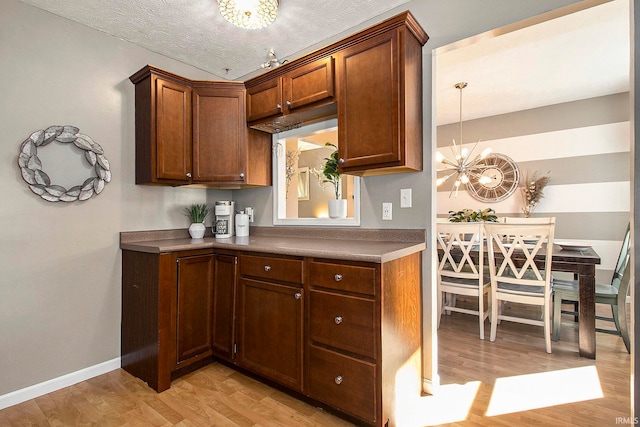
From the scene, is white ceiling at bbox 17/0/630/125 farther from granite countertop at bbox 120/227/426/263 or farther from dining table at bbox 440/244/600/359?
dining table at bbox 440/244/600/359

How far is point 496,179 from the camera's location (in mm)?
4812

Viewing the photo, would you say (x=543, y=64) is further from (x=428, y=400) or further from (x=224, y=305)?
(x=224, y=305)

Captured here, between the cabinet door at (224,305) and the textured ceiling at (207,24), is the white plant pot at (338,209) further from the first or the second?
the textured ceiling at (207,24)

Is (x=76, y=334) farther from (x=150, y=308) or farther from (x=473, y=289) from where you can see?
(x=473, y=289)

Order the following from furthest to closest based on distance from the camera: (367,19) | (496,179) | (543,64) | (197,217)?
(496,179), (543,64), (197,217), (367,19)

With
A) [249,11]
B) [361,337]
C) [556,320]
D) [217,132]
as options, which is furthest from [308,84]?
[556,320]

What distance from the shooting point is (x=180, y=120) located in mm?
2498

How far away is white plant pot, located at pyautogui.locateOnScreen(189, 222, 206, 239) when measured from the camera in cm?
271

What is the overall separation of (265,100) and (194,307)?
5.44 feet

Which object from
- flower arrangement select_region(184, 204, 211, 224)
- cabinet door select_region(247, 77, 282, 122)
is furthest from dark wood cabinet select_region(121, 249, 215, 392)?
cabinet door select_region(247, 77, 282, 122)

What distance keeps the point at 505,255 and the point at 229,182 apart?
8.29 ft

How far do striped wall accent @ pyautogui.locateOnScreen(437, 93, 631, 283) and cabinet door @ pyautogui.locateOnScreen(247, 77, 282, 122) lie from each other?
3954 millimetres

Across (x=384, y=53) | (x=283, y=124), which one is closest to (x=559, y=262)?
(x=384, y=53)

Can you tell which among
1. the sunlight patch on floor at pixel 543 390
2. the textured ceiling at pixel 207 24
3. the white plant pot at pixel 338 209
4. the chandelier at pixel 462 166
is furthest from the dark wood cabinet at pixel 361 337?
the chandelier at pixel 462 166
